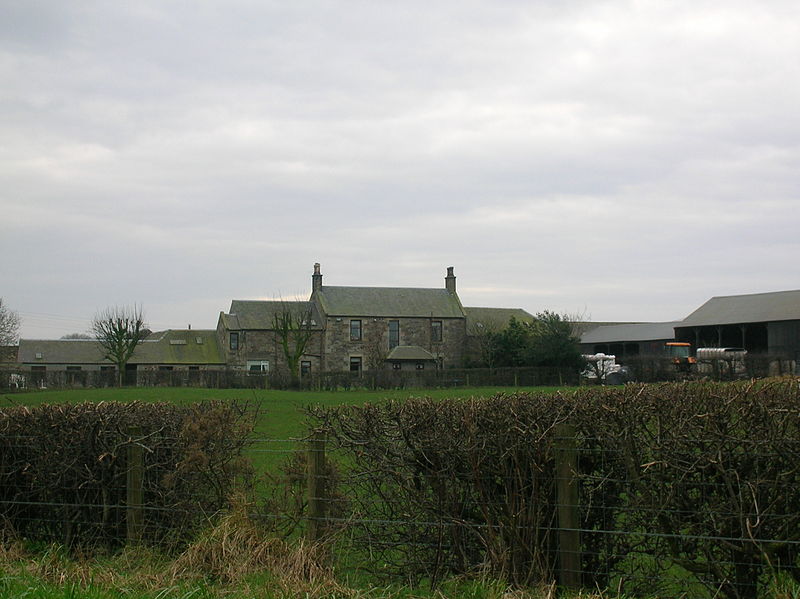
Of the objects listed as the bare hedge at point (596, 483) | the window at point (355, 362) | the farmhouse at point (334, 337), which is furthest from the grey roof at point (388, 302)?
the bare hedge at point (596, 483)

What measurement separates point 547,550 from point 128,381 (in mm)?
48639

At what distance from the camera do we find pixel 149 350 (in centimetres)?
6894

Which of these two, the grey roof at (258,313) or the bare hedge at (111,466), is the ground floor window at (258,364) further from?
the bare hedge at (111,466)

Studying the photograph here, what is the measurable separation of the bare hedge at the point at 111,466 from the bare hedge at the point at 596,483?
1.34m

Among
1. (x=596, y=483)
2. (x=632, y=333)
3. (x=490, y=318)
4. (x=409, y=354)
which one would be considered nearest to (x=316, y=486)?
(x=596, y=483)

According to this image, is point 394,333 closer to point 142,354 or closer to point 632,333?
point 632,333

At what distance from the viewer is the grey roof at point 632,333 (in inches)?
2530

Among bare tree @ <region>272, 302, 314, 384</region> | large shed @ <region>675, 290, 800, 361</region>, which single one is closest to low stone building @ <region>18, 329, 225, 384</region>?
bare tree @ <region>272, 302, 314, 384</region>

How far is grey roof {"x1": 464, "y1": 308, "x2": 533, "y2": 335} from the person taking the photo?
69312 mm

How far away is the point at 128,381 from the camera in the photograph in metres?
51.5

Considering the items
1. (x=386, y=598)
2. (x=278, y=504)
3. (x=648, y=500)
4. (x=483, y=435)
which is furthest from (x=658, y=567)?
(x=278, y=504)

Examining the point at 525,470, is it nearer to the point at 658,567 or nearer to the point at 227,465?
the point at 658,567

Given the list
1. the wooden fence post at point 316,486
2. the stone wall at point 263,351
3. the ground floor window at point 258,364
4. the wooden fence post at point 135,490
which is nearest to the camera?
the wooden fence post at point 316,486

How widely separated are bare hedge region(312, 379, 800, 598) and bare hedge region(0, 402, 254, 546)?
134 cm
